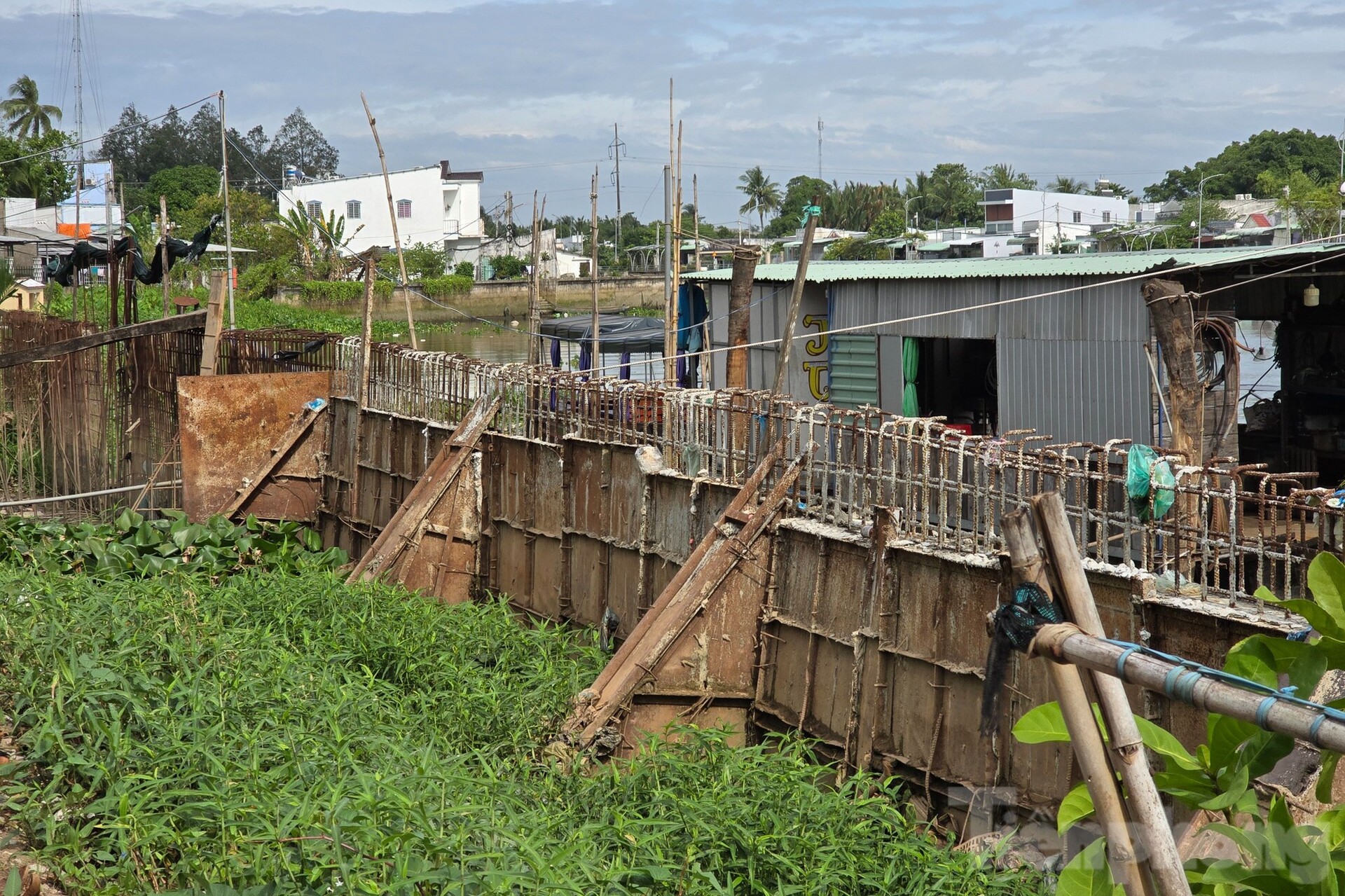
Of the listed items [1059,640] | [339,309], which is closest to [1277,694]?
[1059,640]

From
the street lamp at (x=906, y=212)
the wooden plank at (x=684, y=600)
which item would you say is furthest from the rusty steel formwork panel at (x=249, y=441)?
the street lamp at (x=906, y=212)

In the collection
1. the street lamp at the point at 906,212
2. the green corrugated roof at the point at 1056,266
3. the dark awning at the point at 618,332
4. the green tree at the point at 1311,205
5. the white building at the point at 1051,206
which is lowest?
the dark awning at the point at 618,332

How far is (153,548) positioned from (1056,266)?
34.7ft

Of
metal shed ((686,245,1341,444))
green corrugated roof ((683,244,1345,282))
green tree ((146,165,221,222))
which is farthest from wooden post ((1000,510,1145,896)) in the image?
green tree ((146,165,221,222))

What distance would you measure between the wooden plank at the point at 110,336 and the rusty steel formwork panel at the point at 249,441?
99 cm

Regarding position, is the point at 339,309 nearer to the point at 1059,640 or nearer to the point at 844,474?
the point at 844,474

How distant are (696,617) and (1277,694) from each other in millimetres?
6832

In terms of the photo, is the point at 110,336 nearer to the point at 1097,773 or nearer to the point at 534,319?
the point at 534,319

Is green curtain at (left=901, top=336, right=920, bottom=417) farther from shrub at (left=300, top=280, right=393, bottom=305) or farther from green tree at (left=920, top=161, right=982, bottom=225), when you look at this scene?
green tree at (left=920, top=161, right=982, bottom=225)

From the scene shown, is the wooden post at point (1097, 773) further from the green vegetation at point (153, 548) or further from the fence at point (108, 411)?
the fence at point (108, 411)

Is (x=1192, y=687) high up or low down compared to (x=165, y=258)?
down

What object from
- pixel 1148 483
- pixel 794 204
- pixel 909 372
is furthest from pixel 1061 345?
pixel 794 204

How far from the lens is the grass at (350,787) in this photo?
4.87 meters

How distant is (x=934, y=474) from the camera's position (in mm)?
9484
